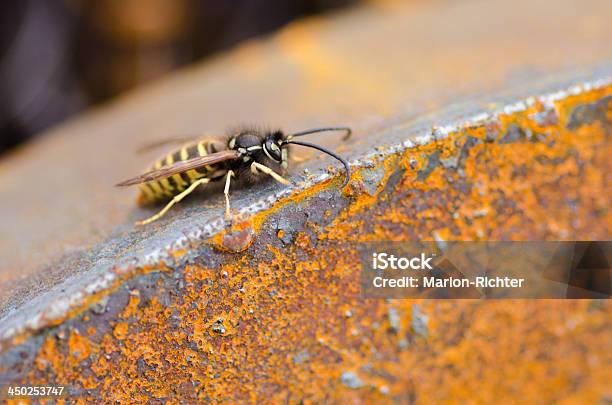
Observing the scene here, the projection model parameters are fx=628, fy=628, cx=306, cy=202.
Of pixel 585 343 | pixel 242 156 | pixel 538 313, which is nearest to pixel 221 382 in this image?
pixel 242 156

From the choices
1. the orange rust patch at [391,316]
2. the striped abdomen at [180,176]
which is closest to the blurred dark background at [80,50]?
the striped abdomen at [180,176]

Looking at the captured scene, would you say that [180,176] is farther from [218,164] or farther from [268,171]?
[268,171]

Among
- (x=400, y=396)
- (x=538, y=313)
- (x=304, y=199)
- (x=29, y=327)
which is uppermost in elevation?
(x=304, y=199)

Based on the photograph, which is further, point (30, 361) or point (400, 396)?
point (400, 396)

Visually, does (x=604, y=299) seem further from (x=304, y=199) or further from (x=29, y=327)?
(x=29, y=327)

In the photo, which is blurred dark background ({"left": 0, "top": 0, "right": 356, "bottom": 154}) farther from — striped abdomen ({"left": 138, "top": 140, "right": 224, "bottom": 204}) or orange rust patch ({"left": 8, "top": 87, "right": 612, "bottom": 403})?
orange rust patch ({"left": 8, "top": 87, "right": 612, "bottom": 403})
